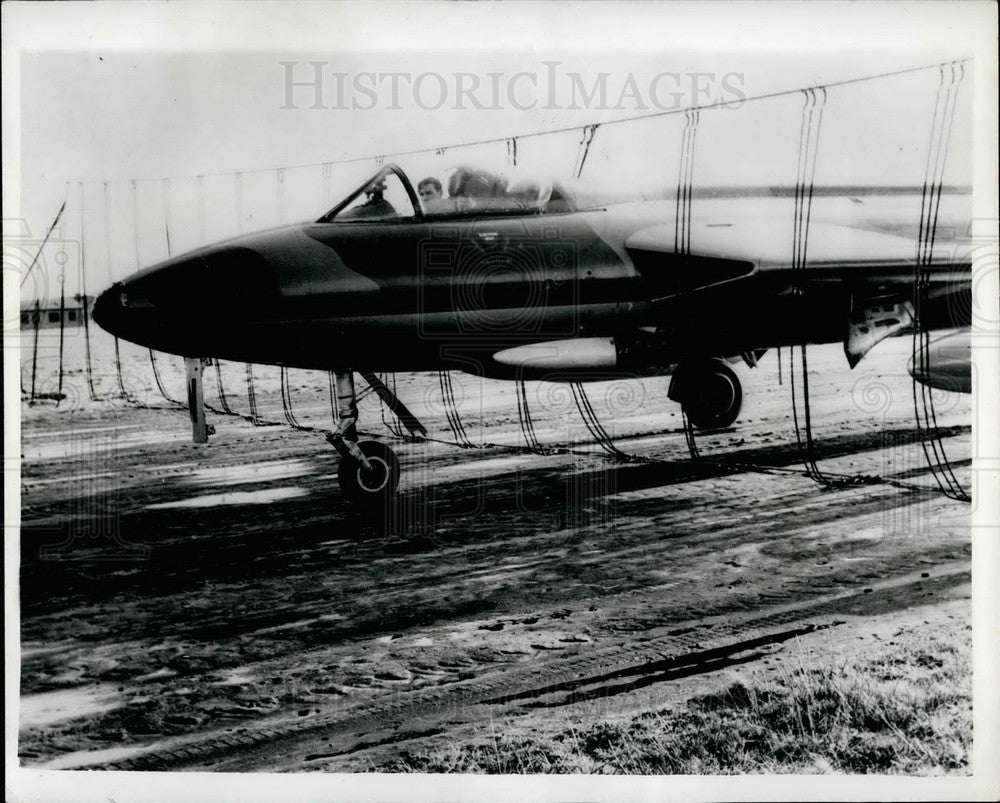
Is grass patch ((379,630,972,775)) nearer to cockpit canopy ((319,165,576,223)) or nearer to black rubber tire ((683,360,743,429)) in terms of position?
black rubber tire ((683,360,743,429))

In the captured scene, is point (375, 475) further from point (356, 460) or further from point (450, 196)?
point (450, 196)

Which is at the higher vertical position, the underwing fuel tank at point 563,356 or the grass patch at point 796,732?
the underwing fuel tank at point 563,356

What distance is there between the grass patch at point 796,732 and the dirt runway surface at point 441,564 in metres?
0.11

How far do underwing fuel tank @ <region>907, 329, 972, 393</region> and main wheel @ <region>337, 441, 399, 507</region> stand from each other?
2190 millimetres

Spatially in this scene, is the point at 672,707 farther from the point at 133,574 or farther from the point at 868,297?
the point at 133,574

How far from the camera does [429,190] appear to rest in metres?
3.56

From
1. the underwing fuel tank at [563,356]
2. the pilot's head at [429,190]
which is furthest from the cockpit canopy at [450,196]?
the underwing fuel tank at [563,356]

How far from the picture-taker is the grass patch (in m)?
3.40

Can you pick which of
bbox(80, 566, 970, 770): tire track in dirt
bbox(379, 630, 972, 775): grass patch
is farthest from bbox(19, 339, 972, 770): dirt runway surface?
bbox(379, 630, 972, 775): grass patch

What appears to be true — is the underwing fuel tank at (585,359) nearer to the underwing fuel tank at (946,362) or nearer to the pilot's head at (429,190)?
the pilot's head at (429,190)

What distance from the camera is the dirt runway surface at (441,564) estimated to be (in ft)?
11.1

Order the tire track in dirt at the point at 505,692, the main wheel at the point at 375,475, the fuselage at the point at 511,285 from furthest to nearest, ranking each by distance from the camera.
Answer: the main wheel at the point at 375,475 < the fuselage at the point at 511,285 < the tire track in dirt at the point at 505,692

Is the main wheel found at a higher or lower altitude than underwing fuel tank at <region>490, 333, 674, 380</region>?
lower

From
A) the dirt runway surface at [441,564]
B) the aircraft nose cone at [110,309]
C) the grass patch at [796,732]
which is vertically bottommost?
the grass patch at [796,732]
